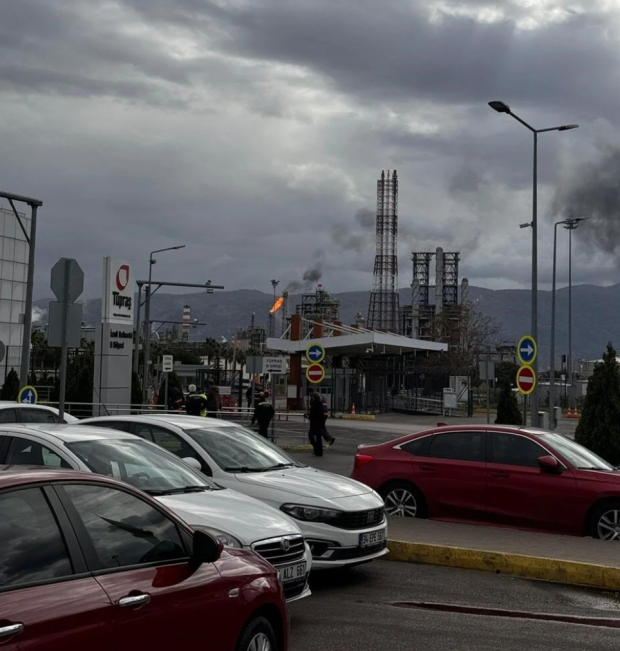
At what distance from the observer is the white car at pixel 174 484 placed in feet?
24.5

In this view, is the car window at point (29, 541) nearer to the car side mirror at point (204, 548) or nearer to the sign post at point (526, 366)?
the car side mirror at point (204, 548)

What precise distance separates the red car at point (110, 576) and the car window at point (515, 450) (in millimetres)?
7701

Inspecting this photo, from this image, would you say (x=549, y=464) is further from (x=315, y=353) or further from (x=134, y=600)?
(x=315, y=353)

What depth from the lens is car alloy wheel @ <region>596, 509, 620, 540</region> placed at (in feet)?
39.9

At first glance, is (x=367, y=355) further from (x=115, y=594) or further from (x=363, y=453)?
(x=115, y=594)

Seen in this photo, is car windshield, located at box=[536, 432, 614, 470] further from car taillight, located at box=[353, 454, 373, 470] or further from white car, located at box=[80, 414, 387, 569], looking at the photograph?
white car, located at box=[80, 414, 387, 569]

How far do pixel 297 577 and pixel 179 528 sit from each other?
101 inches

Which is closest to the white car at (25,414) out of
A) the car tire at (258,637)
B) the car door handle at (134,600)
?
the car tire at (258,637)

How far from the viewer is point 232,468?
400 inches

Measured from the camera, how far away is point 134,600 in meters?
4.46

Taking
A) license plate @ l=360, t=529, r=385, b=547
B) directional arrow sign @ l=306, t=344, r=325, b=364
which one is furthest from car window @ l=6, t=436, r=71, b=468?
directional arrow sign @ l=306, t=344, r=325, b=364

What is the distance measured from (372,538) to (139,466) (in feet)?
8.44

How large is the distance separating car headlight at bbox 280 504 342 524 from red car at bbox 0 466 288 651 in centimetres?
370

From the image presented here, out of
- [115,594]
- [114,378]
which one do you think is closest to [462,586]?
[115,594]
